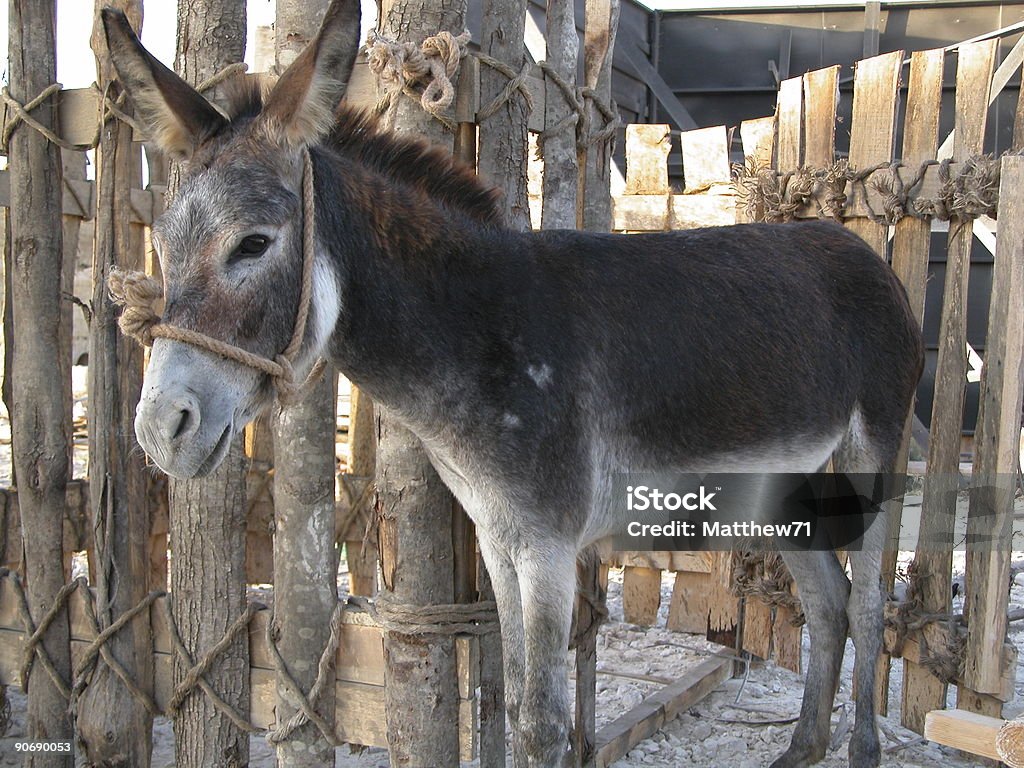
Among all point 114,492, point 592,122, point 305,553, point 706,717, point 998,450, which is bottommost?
point 706,717

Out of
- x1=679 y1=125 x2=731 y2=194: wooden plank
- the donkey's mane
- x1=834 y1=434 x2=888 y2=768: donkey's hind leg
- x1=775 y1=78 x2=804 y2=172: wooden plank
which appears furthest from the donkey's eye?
x1=679 y1=125 x2=731 y2=194: wooden plank

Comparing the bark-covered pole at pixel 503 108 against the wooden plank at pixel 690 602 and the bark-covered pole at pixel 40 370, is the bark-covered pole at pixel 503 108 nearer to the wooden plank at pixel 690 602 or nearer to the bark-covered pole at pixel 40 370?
the bark-covered pole at pixel 40 370

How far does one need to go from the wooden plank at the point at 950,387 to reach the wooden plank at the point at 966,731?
1425 millimetres

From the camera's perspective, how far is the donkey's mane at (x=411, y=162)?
2586 millimetres

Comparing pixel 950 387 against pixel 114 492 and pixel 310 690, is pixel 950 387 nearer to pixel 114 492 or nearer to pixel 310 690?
pixel 310 690

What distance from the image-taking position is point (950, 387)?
3.68 m

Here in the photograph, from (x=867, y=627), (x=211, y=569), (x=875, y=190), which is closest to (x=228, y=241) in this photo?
(x=211, y=569)

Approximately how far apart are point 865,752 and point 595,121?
99.4 inches

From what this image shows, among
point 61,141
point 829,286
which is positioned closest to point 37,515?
point 61,141

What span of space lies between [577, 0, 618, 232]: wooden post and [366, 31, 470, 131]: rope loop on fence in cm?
80

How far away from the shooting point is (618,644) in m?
5.17

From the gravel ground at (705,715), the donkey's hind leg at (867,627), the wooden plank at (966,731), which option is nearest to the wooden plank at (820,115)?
the donkey's hind leg at (867,627)

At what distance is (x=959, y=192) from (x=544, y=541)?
7.27 ft

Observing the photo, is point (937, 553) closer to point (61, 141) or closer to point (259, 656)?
point (259, 656)
